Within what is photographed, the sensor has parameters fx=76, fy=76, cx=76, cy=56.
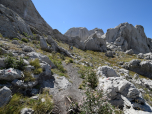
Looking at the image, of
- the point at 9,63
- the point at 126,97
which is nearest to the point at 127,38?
the point at 126,97

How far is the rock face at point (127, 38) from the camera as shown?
173 ft

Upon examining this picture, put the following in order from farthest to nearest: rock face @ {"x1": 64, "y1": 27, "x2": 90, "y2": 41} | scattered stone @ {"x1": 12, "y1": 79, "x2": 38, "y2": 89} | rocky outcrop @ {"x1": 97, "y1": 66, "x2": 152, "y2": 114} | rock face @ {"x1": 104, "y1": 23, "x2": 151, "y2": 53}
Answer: rock face @ {"x1": 64, "y1": 27, "x2": 90, "y2": 41}, rock face @ {"x1": 104, "y1": 23, "x2": 151, "y2": 53}, scattered stone @ {"x1": 12, "y1": 79, "x2": 38, "y2": 89}, rocky outcrop @ {"x1": 97, "y1": 66, "x2": 152, "y2": 114}

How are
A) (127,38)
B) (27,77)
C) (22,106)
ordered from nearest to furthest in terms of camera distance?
(22,106), (27,77), (127,38)

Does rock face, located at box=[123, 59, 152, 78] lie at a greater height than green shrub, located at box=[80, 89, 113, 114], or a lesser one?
greater

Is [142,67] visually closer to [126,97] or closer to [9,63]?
[126,97]

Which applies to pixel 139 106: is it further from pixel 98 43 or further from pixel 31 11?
pixel 31 11

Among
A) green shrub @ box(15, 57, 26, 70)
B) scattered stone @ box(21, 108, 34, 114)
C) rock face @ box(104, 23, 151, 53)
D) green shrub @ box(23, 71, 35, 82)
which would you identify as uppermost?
rock face @ box(104, 23, 151, 53)

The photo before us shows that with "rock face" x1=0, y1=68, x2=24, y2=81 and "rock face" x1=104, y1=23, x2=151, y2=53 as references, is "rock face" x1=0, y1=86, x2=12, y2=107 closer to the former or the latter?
"rock face" x1=0, y1=68, x2=24, y2=81

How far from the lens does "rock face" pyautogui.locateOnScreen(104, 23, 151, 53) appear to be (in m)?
52.6

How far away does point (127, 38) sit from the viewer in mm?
55312

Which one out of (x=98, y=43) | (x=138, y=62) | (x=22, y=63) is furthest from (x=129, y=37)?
(x=22, y=63)

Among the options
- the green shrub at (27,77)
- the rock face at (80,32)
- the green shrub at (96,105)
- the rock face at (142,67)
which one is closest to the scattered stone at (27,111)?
the green shrub at (27,77)

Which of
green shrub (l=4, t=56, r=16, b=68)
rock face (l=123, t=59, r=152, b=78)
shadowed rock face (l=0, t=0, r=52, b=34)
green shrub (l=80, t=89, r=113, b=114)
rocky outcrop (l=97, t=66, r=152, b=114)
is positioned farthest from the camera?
shadowed rock face (l=0, t=0, r=52, b=34)

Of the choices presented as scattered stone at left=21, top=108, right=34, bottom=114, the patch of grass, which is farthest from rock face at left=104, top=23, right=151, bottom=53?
scattered stone at left=21, top=108, right=34, bottom=114
